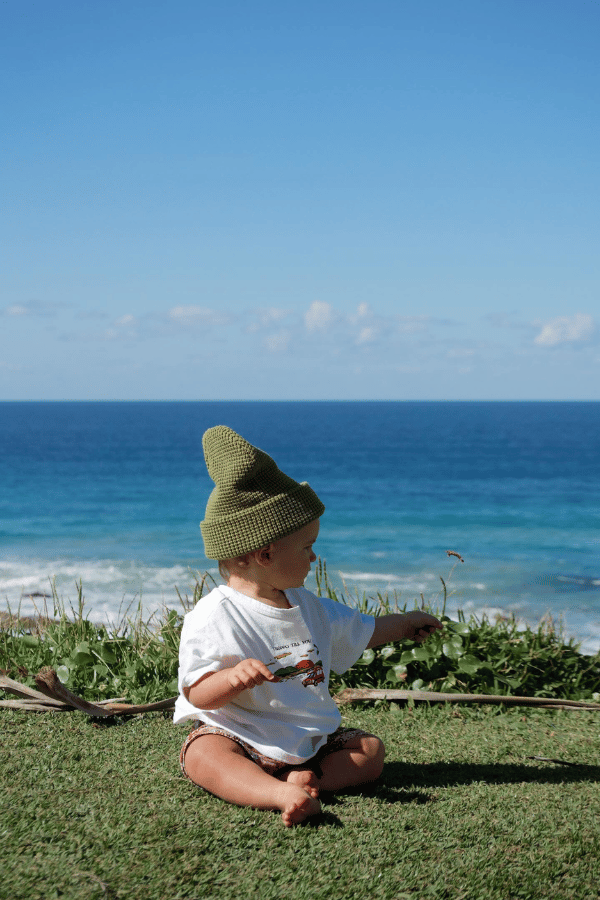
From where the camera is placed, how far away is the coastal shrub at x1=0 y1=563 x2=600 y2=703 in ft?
14.3

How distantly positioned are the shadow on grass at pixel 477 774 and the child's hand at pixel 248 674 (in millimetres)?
832

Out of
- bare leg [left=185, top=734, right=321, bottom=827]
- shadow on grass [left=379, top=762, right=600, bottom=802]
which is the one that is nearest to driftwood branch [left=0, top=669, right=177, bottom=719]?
bare leg [left=185, top=734, right=321, bottom=827]

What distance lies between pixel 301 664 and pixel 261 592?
30cm

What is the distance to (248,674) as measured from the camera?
2512 mm

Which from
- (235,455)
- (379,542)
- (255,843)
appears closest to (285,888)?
(255,843)

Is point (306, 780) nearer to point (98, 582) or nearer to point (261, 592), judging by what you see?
point (261, 592)

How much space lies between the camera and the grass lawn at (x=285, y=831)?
7.00ft

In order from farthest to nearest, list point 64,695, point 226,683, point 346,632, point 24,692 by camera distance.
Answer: point 24,692 < point 64,695 < point 346,632 < point 226,683

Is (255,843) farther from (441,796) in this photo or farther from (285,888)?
(441,796)

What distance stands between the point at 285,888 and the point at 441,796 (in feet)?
3.05

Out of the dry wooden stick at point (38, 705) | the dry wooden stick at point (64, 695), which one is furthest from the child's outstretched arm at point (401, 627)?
the dry wooden stick at point (38, 705)

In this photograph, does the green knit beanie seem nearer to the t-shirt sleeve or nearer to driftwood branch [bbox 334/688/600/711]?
the t-shirt sleeve

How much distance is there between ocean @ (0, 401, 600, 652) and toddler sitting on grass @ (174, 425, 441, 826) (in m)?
2.26

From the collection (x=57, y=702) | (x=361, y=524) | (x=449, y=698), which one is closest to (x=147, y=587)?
(x=57, y=702)
